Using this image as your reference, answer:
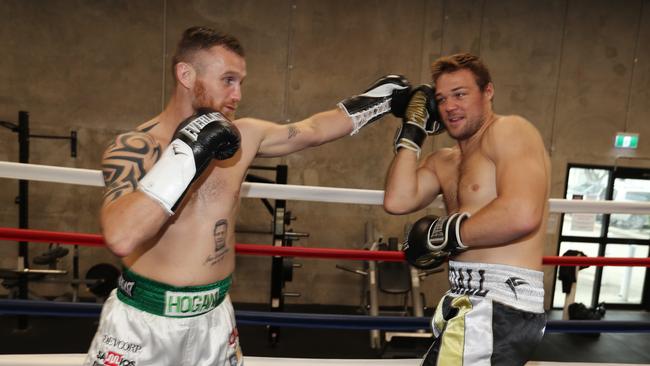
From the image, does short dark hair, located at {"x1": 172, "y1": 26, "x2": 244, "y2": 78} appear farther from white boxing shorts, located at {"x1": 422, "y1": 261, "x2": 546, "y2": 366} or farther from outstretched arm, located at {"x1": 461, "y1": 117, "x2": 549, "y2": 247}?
white boxing shorts, located at {"x1": 422, "y1": 261, "x2": 546, "y2": 366}

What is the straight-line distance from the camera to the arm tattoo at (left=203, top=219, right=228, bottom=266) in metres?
1.39

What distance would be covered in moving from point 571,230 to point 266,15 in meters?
4.59

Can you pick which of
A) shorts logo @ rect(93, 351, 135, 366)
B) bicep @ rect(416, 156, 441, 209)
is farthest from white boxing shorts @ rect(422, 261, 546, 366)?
shorts logo @ rect(93, 351, 135, 366)

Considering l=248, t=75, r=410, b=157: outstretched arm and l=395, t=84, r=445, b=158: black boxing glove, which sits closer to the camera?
l=248, t=75, r=410, b=157: outstretched arm

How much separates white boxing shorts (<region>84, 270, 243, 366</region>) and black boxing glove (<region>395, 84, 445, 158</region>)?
927 millimetres

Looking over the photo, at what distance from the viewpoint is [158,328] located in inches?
50.9

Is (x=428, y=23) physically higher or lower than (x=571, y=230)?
higher

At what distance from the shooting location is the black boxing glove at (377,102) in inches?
75.1

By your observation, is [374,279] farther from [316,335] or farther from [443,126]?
[443,126]

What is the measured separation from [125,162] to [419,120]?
110 centimetres

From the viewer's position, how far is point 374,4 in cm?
534

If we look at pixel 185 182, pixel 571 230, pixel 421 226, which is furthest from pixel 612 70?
pixel 185 182

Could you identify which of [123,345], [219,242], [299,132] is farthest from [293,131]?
[123,345]

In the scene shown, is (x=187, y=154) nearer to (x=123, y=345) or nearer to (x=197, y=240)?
(x=197, y=240)
